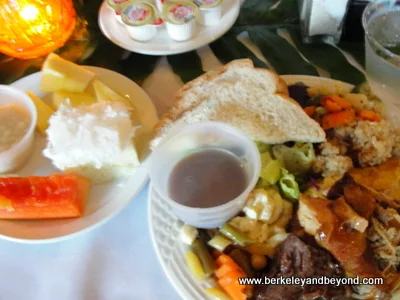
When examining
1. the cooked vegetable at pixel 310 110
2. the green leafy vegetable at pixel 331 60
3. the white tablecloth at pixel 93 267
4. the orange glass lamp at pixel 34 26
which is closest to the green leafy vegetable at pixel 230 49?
the green leafy vegetable at pixel 331 60

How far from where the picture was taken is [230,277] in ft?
3.45

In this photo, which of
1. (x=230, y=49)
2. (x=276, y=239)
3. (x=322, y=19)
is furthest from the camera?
(x=230, y=49)

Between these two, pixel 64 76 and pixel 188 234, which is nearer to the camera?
pixel 188 234

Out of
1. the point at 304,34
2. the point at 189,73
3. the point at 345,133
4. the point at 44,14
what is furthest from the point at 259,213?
the point at 44,14

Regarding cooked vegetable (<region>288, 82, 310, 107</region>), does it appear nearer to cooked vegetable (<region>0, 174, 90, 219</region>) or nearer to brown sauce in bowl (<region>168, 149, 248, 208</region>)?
brown sauce in bowl (<region>168, 149, 248, 208</region>)

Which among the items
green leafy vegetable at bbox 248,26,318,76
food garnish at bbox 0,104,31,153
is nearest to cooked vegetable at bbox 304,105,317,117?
green leafy vegetable at bbox 248,26,318,76

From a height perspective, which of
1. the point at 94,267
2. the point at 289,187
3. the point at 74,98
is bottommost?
the point at 94,267

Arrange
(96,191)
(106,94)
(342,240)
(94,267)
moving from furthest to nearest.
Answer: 1. (106,94)
2. (96,191)
3. (94,267)
4. (342,240)

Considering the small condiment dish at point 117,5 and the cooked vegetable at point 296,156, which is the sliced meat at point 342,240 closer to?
the cooked vegetable at point 296,156

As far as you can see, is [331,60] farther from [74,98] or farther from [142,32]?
[74,98]

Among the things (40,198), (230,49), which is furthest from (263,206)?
(230,49)

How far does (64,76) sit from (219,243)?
0.75 m

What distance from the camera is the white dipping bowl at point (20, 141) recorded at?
4.38 feet

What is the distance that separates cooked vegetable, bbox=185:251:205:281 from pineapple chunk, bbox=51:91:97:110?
631 mm
